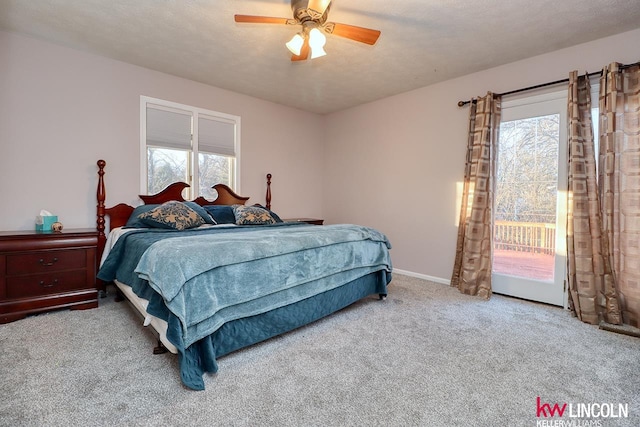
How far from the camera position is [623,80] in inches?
102

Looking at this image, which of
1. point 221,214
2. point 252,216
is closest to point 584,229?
point 252,216

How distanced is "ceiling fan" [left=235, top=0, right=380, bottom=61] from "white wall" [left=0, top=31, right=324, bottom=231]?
202 centimetres

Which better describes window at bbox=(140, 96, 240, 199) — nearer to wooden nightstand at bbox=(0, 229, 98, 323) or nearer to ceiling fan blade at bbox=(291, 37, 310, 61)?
wooden nightstand at bbox=(0, 229, 98, 323)

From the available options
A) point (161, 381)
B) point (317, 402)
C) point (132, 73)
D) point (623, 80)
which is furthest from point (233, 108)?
point (623, 80)

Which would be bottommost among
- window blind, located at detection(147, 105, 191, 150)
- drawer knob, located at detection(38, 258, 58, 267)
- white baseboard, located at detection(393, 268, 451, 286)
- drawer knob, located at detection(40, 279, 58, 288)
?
white baseboard, located at detection(393, 268, 451, 286)

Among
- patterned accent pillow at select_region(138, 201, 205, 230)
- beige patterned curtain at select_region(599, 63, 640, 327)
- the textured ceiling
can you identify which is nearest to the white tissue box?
patterned accent pillow at select_region(138, 201, 205, 230)

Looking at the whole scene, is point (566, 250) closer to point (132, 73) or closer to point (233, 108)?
point (233, 108)

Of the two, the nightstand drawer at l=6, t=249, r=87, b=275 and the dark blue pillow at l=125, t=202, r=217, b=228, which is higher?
the dark blue pillow at l=125, t=202, r=217, b=228

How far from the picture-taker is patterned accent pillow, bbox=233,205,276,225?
3492 millimetres

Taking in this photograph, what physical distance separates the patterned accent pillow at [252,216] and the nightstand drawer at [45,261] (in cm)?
149

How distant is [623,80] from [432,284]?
2.64 m

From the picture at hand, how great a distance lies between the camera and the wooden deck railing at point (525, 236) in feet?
9.96

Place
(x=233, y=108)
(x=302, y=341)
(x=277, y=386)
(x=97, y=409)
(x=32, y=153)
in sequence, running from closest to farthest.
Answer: (x=97, y=409) < (x=277, y=386) < (x=302, y=341) < (x=32, y=153) < (x=233, y=108)

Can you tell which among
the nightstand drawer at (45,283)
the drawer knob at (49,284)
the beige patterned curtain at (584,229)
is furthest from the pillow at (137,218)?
the beige patterned curtain at (584,229)
